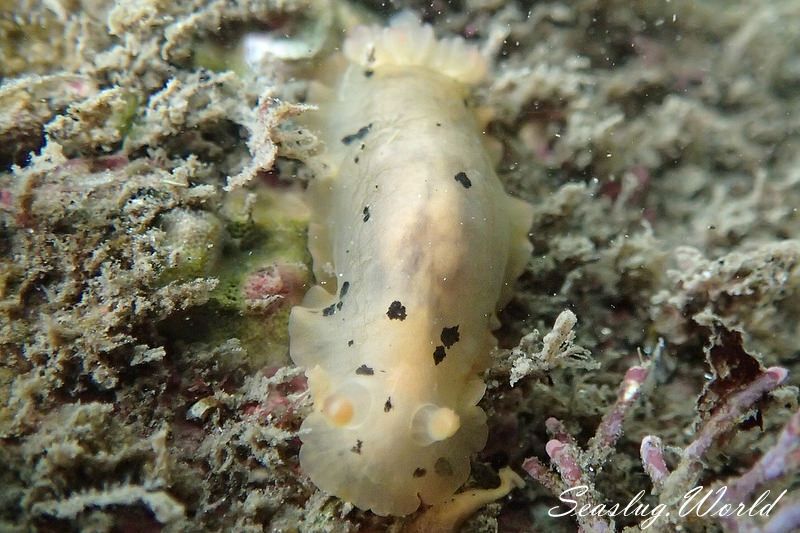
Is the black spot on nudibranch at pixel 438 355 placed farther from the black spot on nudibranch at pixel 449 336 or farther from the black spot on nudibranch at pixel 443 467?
the black spot on nudibranch at pixel 443 467

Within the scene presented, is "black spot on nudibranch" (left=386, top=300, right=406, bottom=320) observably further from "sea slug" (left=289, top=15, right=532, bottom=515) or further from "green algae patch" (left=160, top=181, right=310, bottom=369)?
"green algae patch" (left=160, top=181, right=310, bottom=369)

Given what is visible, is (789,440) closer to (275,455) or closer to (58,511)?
(275,455)

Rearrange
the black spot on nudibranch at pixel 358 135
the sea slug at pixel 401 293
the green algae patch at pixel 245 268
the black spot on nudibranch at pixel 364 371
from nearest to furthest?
the sea slug at pixel 401 293 → the black spot on nudibranch at pixel 364 371 → the green algae patch at pixel 245 268 → the black spot on nudibranch at pixel 358 135

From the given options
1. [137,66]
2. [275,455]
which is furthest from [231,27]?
[275,455]

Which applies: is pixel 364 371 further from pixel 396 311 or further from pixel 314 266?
pixel 314 266

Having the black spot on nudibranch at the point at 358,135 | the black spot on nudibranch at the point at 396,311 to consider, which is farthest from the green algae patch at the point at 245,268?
the black spot on nudibranch at the point at 396,311

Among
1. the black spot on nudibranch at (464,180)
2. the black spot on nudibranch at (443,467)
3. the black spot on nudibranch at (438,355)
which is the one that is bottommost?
the black spot on nudibranch at (443,467)

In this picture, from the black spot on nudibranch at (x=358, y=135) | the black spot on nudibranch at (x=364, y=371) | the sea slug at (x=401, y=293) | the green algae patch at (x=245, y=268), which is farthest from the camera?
the black spot on nudibranch at (x=358, y=135)
